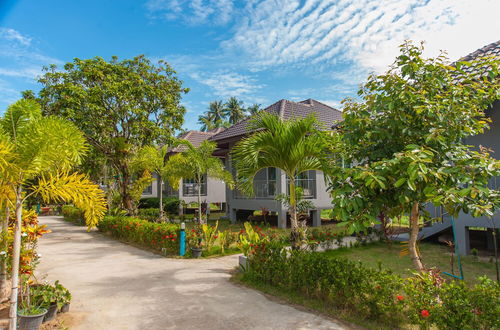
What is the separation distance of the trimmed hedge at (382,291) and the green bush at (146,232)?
4.36 m

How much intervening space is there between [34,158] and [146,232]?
8.04 meters

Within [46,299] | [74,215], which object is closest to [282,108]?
[46,299]

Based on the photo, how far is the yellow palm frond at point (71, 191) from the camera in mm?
4765

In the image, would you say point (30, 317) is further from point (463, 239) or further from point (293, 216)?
point (463, 239)

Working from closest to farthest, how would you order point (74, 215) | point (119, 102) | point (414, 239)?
1. point (414, 239)
2. point (119, 102)
3. point (74, 215)

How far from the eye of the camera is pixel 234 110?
2314 inches

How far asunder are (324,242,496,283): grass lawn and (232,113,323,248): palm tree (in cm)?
287

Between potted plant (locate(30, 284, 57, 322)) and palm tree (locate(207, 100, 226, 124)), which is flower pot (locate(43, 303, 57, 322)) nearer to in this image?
potted plant (locate(30, 284, 57, 322))

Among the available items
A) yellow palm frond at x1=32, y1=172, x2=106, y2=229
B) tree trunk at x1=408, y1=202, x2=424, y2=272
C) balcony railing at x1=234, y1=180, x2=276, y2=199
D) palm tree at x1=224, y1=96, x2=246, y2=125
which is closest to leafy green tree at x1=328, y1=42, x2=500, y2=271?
tree trunk at x1=408, y1=202, x2=424, y2=272

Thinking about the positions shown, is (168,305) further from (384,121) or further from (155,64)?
(155,64)

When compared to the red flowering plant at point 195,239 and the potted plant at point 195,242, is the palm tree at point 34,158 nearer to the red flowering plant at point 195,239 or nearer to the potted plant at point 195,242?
the potted plant at point 195,242

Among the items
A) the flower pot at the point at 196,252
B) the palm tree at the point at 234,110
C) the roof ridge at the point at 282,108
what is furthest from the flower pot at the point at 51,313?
the palm tree at the point at 234,110

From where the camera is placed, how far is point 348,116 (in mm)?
5340

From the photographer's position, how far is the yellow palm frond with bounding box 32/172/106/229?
15.6 feet
